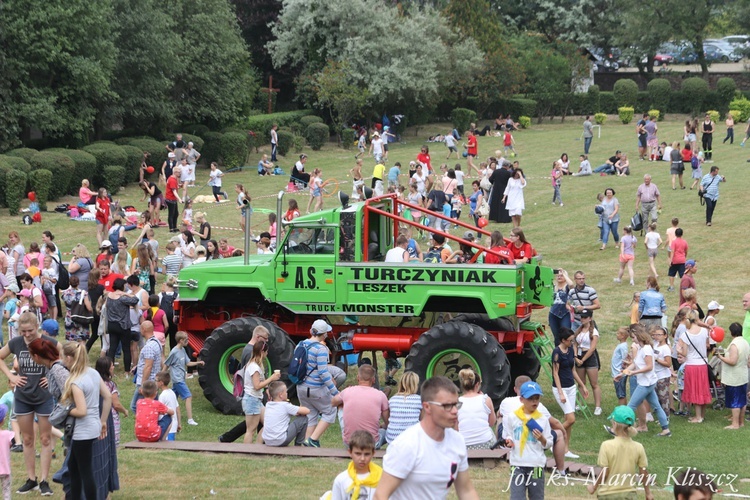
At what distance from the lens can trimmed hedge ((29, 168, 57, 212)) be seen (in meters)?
30.5

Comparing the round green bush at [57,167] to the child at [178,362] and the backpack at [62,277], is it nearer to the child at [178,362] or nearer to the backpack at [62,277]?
the backpack at [62,277]

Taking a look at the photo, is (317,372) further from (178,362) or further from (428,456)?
(428,456)

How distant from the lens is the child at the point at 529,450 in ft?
29.7

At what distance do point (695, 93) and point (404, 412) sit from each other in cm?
5010

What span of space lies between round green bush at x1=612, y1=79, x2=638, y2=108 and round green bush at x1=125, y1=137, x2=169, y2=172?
94.3 feet

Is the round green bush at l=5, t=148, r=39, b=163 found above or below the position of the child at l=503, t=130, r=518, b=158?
below

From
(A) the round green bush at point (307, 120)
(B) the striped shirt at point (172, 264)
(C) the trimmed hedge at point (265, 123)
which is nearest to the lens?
(B) the striped shirt at point (172, 264)

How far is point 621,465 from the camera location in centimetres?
893

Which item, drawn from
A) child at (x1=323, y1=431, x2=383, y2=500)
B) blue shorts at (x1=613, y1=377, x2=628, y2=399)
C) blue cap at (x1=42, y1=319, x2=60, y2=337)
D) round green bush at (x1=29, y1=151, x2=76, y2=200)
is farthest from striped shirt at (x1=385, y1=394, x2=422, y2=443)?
round green bush at (x1=29, y1=151, x2=76, y2=200)

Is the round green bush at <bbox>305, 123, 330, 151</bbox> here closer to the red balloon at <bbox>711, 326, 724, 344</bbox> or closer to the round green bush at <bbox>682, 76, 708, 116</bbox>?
the round green bush at <bbox>682, 76, 708, 116</bbox>

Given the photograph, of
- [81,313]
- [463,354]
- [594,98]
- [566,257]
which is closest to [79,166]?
[566,257]

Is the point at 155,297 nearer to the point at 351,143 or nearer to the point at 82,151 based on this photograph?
the point at 82,151

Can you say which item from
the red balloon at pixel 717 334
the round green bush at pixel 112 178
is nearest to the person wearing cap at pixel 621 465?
the red balloon at pixel 717 334

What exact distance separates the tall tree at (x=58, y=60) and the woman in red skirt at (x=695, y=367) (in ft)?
81.2
